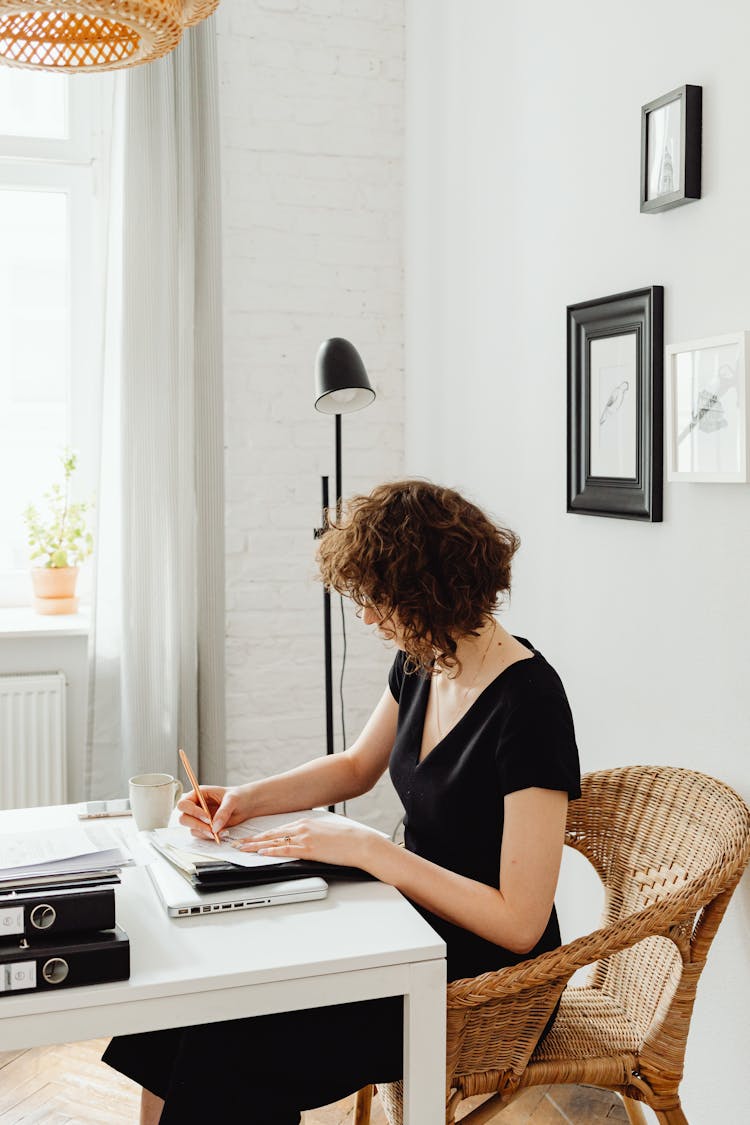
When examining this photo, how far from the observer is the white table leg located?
1.30 metres

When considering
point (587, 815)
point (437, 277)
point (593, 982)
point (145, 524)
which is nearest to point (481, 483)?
point (437, 277)

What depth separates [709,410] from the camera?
5.79 feet

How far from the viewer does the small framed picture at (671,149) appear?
179cm

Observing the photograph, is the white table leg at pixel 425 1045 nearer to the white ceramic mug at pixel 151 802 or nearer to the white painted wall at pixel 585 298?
the white ceramic mug at pixel 151 802

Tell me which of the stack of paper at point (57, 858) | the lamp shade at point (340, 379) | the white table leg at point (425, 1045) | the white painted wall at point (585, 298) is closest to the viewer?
the white table leg at point (425, 1045)

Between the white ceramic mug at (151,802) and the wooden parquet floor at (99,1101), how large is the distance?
2.68 ft

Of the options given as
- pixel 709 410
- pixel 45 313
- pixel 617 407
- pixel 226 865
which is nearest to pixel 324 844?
pixel 226 865

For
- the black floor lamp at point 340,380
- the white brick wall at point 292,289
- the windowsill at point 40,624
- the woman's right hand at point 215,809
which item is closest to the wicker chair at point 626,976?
the woman's right hand at point 215,809

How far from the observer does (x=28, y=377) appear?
320 cm

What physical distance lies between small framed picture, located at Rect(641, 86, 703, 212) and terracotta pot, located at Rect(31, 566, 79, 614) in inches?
74.3

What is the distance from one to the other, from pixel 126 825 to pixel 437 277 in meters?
1.80

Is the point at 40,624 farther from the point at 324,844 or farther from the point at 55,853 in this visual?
the point at 324,844

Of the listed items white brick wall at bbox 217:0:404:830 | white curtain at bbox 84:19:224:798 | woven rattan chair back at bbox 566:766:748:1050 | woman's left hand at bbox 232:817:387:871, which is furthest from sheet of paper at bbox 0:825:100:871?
white brick wall at bbox 217:0:404:830

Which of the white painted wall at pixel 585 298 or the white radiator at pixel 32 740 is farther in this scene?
the white radiator at pixel 32 740
